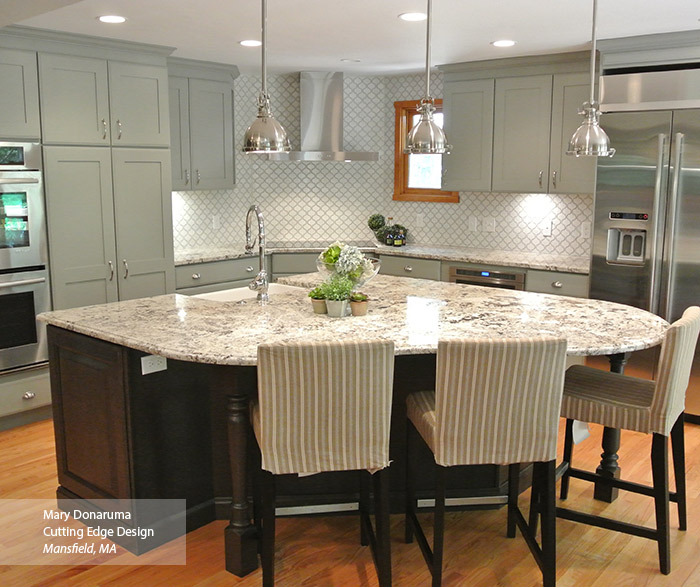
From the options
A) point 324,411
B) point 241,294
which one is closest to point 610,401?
point 324,411

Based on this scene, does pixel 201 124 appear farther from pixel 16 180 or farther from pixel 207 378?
pixel 207 378

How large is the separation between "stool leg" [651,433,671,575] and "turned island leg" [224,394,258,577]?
62.5 inches

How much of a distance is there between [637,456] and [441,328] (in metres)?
1.77

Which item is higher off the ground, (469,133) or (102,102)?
(102,102)

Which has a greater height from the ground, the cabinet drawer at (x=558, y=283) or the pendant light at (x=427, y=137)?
the pendant light at (x=427, y=137)

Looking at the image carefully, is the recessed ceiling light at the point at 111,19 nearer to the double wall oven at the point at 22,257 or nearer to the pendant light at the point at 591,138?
the double wall oven at the point at 22,257

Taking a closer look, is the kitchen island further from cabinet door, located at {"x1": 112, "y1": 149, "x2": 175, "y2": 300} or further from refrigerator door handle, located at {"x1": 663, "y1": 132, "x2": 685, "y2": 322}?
cabinet door, located at {"x1": 112, "y1": 149, "x2": 175, "y2": 300}

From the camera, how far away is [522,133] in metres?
5.39

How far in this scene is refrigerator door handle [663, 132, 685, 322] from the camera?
438 centimetres

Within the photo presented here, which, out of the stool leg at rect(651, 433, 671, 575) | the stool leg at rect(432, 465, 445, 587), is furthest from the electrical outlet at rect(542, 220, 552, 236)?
the stool leg at rect(432, 465, 445, 587)

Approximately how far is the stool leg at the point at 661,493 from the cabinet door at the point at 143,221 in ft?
11.6

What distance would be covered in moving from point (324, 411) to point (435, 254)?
342 cm

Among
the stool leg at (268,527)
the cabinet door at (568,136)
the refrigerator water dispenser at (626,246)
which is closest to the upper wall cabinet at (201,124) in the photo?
the cabinet door at (568,136)

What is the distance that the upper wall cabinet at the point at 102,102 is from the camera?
14.6 feet
